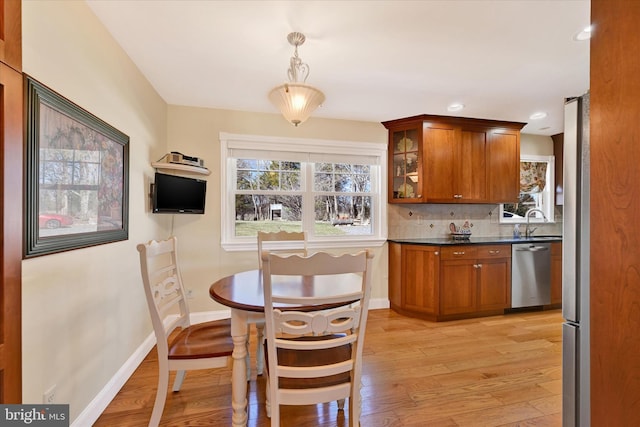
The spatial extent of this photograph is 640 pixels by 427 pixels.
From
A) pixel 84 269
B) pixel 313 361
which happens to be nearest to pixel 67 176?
pixel 84 269

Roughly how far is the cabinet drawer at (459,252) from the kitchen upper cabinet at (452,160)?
0.60 meters

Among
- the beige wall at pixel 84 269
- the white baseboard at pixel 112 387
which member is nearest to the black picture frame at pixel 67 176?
the beige wall at pixel 84 269

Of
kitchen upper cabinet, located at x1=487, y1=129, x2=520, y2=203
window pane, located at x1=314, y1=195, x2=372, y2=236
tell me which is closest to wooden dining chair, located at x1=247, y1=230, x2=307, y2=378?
window pane, located at x1=314, y1=195, x2=372, y2=236

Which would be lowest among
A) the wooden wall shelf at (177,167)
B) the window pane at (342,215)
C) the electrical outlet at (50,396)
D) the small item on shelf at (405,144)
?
the electrical outlet at (50,396)

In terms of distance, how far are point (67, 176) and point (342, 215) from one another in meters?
2.73

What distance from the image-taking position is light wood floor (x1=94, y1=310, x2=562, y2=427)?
1704 millimetres

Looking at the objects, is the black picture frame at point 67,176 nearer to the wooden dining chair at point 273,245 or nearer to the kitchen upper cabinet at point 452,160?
the wooden dining chair at point 273,245

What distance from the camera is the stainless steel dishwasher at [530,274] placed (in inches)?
136

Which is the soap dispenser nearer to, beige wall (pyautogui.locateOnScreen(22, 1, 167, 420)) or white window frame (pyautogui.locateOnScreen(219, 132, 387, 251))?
white window frame (pyautogui.locateOnScreen(219, 132, 387, 251))

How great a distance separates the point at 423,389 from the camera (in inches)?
78.5

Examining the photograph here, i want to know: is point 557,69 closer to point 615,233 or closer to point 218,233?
point 615,233

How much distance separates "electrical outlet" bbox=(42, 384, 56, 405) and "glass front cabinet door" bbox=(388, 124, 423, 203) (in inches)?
132

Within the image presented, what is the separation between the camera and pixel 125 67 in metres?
2.07

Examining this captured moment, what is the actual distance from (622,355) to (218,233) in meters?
3.13
